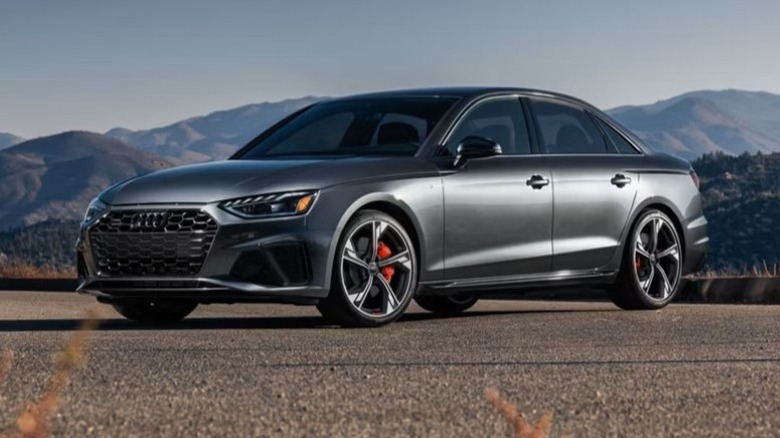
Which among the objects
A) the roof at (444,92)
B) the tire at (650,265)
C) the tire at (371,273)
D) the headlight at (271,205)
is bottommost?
the tire at (650,265)

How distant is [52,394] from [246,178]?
18.5 ft

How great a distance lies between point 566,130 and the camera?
10.9 m

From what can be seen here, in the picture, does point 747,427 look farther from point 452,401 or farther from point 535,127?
point 535,127

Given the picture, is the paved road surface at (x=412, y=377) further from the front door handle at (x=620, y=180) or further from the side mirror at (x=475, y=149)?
the front door handle at (x=620, y=180)

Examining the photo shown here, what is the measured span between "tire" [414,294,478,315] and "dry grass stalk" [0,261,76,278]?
412 inches

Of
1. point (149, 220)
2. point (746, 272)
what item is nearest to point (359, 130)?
point (149, 220)

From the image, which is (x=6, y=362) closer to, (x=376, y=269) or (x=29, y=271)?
(x=376, y=269)

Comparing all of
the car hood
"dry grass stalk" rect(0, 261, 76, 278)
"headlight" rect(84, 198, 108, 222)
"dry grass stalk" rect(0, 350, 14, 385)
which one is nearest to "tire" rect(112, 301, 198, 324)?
"headlight" rect(84, 198, 108, 222)

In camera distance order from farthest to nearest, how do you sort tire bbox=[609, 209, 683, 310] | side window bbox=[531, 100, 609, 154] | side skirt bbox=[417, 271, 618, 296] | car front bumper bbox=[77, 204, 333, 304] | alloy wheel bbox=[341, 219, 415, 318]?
tire bbox=[609, 209, 683, 310] → side window bbox=[531, 100, 609, 154] → side skirt bbox=[417, 271, 618, 296] → alloy wheel bbox=[341, 219, 415, 318] → car front bumper bbox=[77, 204, 333, 304]

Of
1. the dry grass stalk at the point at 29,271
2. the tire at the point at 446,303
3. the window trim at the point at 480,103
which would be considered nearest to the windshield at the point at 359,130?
the window trim at the point at 480,103

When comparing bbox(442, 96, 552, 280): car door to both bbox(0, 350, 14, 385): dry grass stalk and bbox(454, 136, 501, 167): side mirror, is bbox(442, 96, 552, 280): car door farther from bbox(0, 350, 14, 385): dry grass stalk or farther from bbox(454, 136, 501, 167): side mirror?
bbox(0, 350, 14, 385): dry grass stalk

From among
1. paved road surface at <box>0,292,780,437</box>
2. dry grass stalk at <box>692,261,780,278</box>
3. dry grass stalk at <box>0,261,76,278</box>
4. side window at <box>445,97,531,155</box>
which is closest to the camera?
paved road surface at <box>0,292,780,437</box>

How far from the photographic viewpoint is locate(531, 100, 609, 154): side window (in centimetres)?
1060

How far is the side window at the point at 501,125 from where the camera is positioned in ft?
33.1
